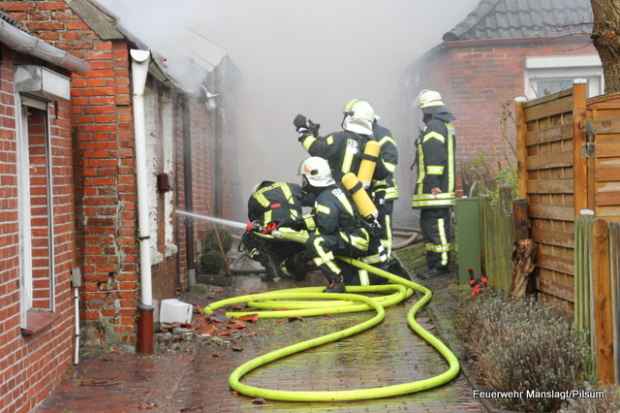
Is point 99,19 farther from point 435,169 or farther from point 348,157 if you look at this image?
point 435,169

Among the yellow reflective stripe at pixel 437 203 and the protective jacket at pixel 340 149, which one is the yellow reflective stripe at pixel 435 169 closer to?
the yellow reflective stripe at pixel 437 203

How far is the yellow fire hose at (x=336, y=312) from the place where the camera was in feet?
21.5

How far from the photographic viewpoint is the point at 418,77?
1823 cm

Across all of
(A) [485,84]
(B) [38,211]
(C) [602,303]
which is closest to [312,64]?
(A) [485,84]

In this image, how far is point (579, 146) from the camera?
6.99 m

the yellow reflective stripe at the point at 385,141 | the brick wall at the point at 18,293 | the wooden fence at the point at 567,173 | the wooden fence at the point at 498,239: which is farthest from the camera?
the yellow reflective stripe at the point at 385,141

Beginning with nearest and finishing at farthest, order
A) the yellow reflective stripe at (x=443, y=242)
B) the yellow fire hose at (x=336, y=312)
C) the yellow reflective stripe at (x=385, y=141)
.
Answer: the yellow fire hose at (x=336, y=312), the yellow reflective stripe at (x=443, y=242), the yellow reflective stripe at (x=385, y=141)

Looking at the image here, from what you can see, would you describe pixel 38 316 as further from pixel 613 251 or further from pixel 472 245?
pixel 472 245

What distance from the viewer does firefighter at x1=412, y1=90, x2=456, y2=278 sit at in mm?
12000

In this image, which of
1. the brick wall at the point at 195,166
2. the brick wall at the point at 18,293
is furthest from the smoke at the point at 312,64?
the brick wall at the point at 18,293

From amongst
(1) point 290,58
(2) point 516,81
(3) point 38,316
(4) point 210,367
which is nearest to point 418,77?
(2) point 516,81

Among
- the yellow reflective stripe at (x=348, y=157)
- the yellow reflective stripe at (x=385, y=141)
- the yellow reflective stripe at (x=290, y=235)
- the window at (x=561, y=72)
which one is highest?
the window at (x=561, y=72)

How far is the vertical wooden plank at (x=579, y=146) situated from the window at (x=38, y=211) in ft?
12.4

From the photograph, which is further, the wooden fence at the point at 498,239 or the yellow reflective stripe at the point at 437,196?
the yellow reflective stripe at the point at 437,196
